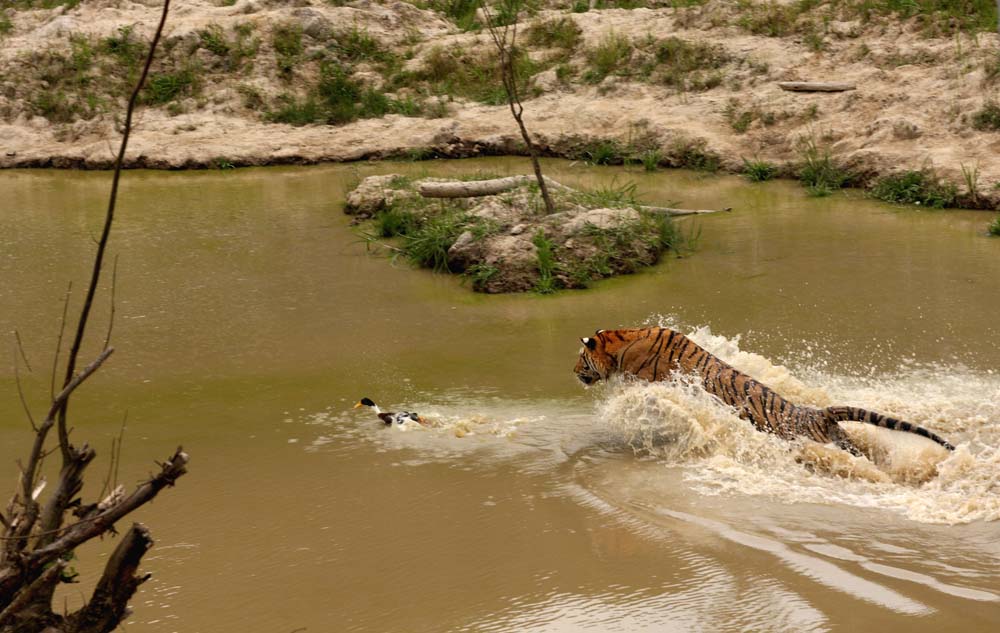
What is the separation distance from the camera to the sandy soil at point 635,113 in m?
13.2

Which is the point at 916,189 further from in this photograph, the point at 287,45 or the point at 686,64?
the point at 287,45

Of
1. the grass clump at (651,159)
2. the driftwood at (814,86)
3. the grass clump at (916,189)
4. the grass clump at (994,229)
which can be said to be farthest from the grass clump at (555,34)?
the grass clump at (994,229)

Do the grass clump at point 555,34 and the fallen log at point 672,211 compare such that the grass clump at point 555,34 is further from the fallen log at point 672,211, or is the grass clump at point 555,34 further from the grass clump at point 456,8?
the fallen log at point 672,211

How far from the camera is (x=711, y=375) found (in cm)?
618

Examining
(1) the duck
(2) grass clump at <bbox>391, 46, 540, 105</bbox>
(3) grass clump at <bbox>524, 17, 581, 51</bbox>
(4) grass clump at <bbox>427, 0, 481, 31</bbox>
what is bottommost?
(1) the duck

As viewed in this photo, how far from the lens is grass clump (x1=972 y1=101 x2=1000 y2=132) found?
41.4 ft

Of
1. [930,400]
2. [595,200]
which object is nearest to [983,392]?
[930,400]

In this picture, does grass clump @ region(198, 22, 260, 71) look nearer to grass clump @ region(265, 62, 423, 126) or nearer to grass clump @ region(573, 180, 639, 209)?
grass clump @ region(265, 62, 423, 126)

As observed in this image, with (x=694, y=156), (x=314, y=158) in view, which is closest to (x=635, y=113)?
(x=694, y=156)

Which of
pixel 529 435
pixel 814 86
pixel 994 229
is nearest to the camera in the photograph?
pixel 529 435

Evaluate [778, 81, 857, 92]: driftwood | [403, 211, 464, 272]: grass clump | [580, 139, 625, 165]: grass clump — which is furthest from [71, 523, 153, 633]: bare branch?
[778, 81, 857, 92]: driftwood

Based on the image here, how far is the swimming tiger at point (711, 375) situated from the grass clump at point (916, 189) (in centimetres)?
654

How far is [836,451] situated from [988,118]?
8.19 m

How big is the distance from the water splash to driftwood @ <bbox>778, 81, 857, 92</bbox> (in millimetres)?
8061
